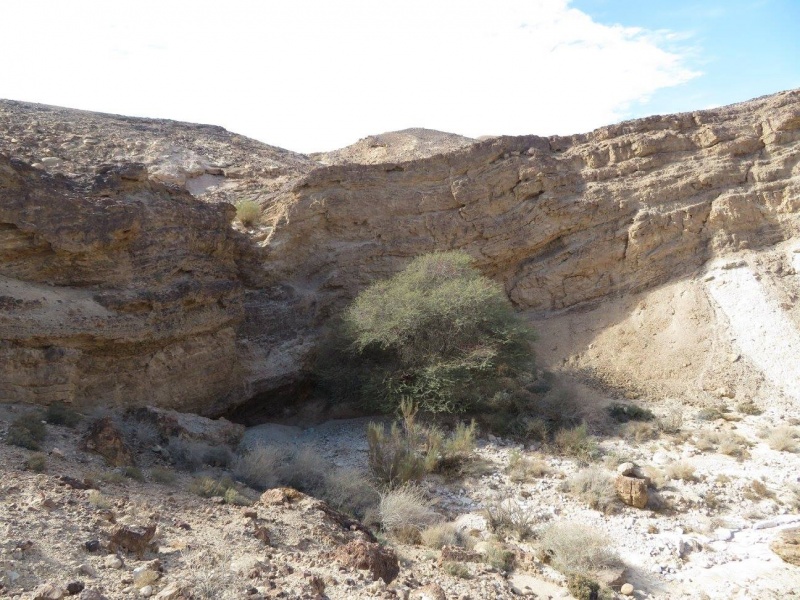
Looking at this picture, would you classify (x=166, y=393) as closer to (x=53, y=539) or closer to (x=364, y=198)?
(x=53, y=539)

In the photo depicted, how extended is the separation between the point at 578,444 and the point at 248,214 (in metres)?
9.49

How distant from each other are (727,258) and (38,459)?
50.2 feet

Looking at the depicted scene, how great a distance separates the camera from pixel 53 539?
199 inches

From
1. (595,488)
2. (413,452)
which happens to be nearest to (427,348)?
(413,452)

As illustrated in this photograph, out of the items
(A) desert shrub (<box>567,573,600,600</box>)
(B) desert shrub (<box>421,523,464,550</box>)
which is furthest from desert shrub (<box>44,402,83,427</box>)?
(A) desert shrub (<box>567,573,600,600</box>)

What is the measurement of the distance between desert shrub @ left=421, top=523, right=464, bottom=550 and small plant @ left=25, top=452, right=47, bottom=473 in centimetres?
444

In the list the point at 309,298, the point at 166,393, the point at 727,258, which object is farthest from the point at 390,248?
the point at 727,258

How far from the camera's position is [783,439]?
1044cm

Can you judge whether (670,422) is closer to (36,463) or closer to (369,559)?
(369,559)

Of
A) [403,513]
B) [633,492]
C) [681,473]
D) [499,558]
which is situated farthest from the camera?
[681,473]

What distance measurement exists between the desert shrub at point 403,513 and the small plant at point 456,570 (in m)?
1.09

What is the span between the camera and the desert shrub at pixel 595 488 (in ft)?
29.0

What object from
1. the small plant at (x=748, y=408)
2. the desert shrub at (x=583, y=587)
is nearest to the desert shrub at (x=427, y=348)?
the small plant at (x=748, y=408)

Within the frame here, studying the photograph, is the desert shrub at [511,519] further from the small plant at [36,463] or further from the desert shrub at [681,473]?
the small plant at [36,463]
